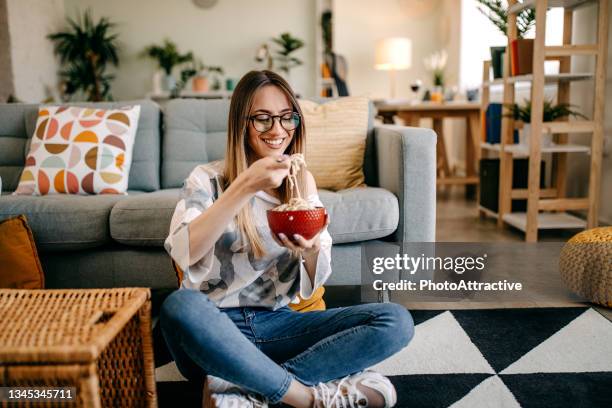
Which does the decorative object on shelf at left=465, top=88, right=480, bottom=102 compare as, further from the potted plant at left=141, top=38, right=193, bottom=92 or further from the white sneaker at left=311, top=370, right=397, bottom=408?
the white sneaker at left=311, top=370, right=397, bottom=408

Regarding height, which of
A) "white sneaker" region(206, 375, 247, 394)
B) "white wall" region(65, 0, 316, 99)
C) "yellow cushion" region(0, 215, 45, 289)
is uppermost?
"white wall" region(65, 0, 316, 99)

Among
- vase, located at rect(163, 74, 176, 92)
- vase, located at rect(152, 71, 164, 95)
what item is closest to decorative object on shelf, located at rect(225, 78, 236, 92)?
vase, located at rect(163, 74, 176, 92)

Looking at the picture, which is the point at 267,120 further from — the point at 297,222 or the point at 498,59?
the point at 498,59

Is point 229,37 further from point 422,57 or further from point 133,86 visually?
point 422,57

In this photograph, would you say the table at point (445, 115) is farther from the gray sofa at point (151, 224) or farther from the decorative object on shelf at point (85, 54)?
the decorative object on shelf at point (85, 54)

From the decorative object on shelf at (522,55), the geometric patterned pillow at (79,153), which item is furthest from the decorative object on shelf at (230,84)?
the geometric patterned pillow at (79,153)

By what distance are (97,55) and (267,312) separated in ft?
17.9

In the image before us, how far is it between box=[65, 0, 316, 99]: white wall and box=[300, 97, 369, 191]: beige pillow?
4247 mm

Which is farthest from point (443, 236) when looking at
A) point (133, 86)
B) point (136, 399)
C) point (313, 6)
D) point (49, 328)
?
point (133, 86)

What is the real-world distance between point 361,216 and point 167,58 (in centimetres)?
478

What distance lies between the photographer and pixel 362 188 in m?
2.10

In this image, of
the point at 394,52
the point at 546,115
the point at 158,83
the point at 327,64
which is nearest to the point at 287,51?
the point at 327,64

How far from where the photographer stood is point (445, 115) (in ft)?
15.3

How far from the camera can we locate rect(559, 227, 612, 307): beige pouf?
6.28 feet
